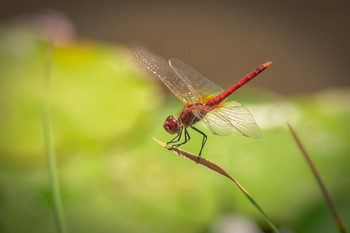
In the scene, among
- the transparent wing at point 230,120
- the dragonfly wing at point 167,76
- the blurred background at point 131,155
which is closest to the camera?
the transparent wing at point 230,120

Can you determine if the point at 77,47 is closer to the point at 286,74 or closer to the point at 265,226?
the point at 265,226

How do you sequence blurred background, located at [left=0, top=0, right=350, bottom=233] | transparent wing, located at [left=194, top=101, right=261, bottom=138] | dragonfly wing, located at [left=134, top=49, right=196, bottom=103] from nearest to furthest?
1. transparent wing, located at [left=194, top=101, right=261, bottom=138]
2. dragonfly wing, located at [left=134, top=49, right=196, bottom=103]
3. blurred background, located at [left=0, top=0, right=350, bottom=233]

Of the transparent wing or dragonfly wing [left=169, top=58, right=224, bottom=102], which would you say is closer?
the transparent wing

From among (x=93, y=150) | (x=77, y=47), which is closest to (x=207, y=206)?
(x=93, y=150)

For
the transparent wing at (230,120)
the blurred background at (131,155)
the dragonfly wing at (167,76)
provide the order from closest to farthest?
the transparent wing at (230,120) → the dragonfly wing at (167,76) → the blurred background at (131,155)

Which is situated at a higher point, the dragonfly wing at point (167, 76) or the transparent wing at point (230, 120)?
the dragonfly wing at point (167, 76)

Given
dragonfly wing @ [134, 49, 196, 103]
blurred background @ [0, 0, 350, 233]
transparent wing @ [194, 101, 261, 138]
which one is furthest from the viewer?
blurred background @ [0, 0, 350, 233]
